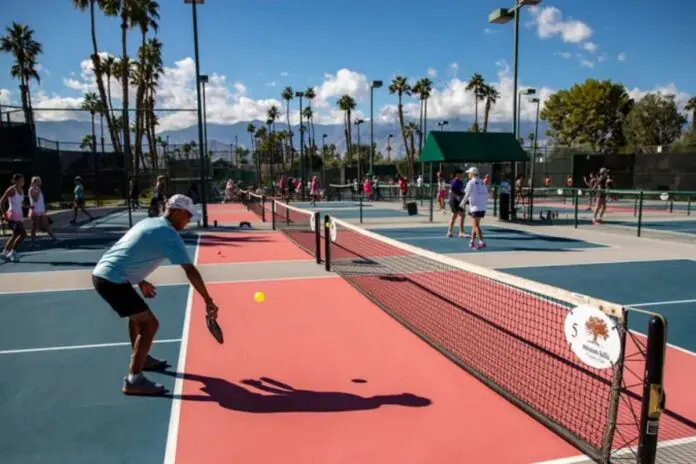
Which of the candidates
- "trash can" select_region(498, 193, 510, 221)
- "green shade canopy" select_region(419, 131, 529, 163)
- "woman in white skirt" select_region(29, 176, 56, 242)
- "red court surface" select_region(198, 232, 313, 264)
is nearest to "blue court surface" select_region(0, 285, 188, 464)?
"red court surface" select_region(198, 232, 313, 264)

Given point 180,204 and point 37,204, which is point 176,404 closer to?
point 180,204

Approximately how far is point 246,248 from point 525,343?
881 cm

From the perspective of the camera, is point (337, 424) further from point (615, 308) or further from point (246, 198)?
point (246, 198)

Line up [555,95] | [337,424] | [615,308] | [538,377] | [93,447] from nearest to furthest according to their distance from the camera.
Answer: [615,308]
[93,447]
[337,424]
[538,377]
[555,95]

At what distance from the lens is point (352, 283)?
891cm

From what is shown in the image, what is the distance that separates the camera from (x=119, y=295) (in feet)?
14.4

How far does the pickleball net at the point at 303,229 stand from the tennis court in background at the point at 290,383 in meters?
2.36

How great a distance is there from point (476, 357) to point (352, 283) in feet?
12.1

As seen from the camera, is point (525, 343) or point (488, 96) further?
point (488, 96)

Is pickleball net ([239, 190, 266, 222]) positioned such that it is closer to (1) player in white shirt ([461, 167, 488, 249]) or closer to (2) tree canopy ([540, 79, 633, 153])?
(1) player in white shirt ([461, 167, 488, 249])

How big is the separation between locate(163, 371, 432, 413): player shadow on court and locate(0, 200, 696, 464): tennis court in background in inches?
0.7

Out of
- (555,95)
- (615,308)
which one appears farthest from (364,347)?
(555,95)

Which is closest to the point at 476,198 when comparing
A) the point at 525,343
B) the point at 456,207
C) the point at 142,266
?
the point at 456,207

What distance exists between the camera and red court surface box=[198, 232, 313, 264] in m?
11.7
